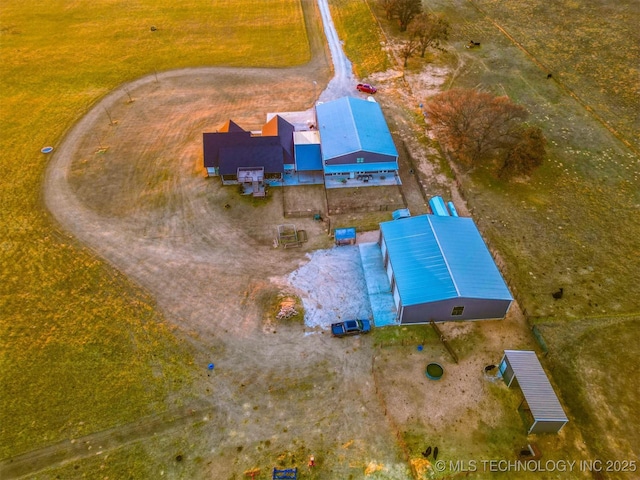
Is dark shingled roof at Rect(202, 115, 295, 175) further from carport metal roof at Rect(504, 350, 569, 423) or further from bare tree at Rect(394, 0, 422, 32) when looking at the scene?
bare tree at Rect(394, 0, 422, 32)

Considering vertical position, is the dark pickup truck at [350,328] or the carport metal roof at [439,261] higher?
the carport metal roof at [439,261]

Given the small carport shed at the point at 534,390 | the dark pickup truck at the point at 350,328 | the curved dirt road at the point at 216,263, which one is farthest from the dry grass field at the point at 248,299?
the small carport shed at the point at 534,390

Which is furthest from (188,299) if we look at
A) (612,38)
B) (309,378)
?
(612,38)

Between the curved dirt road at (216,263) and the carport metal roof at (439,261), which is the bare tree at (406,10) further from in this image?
the carport metal roof at (439,261)

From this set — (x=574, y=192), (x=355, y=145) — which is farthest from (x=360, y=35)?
(x=574, y=192)

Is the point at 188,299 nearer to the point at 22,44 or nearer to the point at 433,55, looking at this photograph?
the point at 433,55

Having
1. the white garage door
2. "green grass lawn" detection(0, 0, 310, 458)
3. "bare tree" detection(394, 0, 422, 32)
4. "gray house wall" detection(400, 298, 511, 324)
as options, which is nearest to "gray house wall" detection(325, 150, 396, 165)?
the white garage door

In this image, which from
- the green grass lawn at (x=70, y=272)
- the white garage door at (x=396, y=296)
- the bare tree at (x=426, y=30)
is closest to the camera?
the green grass lawn at (x=70, y=272)
